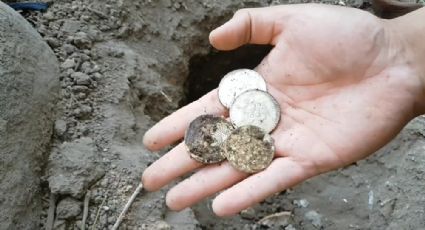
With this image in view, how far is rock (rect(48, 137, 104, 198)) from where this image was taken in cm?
216

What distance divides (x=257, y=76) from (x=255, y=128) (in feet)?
0.80

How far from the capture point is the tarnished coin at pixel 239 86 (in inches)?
89.7

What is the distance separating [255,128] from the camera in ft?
7.14

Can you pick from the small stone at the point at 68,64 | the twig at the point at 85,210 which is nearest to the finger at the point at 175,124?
the twig at the point at 85,210

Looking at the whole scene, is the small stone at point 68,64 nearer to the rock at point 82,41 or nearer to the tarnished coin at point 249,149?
the rock at point 82,41

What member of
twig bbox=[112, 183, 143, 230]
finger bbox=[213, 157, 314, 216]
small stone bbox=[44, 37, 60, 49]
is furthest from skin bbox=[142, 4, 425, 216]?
small stone bbox=[44, 37, 60, 49]

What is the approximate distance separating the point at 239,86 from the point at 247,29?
0.26 metres

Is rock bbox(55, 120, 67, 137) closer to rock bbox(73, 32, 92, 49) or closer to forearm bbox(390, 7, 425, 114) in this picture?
rock bbox(73, 32, 92, 49)

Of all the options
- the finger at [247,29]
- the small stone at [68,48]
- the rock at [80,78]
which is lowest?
the rock at [80,78]

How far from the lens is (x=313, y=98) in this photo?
2.20 metres

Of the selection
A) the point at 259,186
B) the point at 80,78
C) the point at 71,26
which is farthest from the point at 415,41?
the point at 71,26

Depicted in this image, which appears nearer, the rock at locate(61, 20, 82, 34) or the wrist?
the wrist

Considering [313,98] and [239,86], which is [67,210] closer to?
[239,86]

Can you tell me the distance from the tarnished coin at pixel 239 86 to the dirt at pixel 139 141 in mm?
446
